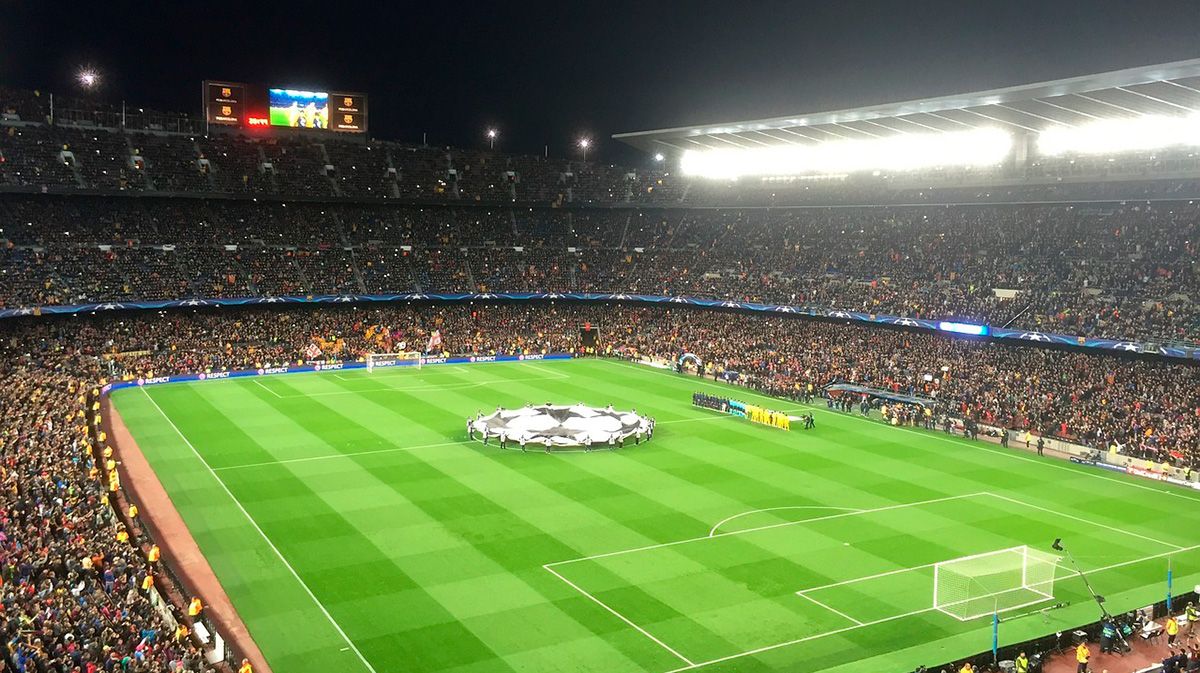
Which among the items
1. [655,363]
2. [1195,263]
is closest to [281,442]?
[655,363]

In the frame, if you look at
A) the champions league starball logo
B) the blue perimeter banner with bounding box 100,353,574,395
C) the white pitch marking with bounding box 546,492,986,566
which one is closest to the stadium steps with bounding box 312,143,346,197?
the blue perimeter banner with bounding box 100,353,574,395

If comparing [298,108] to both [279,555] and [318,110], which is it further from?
[279,555]

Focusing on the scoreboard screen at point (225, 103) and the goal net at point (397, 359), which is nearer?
the goal net at point (397, 359)

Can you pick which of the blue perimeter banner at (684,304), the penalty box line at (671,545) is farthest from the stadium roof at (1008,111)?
the penalty box line at (671,545)

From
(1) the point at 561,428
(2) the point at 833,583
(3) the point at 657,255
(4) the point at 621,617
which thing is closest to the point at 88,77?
(3) the point at 657,255

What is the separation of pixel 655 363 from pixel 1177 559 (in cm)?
4376

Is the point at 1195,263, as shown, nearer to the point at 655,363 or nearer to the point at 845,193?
the point at 845,193

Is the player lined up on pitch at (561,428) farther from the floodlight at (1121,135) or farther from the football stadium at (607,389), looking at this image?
the floodlight at (1121,135)

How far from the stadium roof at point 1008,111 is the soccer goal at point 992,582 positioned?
27.3 metres

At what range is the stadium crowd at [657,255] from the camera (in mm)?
55531

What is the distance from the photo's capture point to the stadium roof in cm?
4616

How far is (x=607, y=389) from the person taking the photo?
58219 mm

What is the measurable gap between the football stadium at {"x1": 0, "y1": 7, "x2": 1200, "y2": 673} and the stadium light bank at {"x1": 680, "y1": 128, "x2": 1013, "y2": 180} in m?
0.32

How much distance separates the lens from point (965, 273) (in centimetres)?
6253
